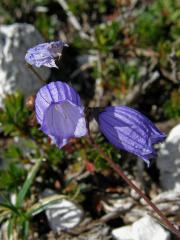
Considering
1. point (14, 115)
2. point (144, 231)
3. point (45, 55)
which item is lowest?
point (144, 231)

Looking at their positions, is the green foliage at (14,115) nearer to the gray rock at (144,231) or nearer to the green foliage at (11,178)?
the green foliage at (11,178)

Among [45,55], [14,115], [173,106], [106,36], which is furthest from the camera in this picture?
[106,36]

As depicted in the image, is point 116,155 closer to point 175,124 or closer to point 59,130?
point 175,124

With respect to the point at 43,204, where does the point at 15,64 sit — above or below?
above

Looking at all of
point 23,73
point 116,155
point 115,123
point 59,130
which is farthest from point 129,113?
point 23,73

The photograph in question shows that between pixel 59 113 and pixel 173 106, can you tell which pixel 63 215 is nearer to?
pixel 173 106

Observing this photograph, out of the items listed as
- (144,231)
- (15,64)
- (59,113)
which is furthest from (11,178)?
(59,113)

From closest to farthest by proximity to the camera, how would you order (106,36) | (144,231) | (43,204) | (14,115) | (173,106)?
(144,231) → (43,204) → (14,115) → (173,106) → (106,36)
